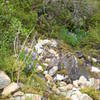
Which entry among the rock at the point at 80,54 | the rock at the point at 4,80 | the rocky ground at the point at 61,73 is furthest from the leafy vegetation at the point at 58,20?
the rock at the point at 4,80

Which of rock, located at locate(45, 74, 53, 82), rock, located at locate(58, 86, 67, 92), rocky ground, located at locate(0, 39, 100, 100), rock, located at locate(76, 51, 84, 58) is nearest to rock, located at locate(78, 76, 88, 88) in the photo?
rocky ground, located at locate(0, 39, 100, 100)

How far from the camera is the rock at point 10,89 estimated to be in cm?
326

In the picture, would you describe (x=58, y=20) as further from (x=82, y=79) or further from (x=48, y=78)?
(x=48, y=78)

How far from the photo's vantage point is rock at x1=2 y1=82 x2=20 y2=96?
10.7 feet

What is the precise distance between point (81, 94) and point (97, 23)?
9.01ft

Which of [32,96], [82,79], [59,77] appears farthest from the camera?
[82,79]

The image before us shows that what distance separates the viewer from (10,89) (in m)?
3.29

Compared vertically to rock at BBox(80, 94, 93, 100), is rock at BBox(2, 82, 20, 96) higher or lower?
higher

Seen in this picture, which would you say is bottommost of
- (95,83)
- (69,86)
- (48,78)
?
(95,83)

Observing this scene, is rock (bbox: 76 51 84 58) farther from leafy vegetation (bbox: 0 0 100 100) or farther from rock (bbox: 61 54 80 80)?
rock (bbox: 61 54 80 80)

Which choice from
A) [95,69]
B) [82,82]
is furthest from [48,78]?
[95,69]

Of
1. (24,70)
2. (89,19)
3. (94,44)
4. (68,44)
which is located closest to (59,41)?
(68,44)

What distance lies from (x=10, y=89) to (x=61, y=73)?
4.72 ft

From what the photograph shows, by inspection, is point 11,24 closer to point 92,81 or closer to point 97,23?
point 92,81
